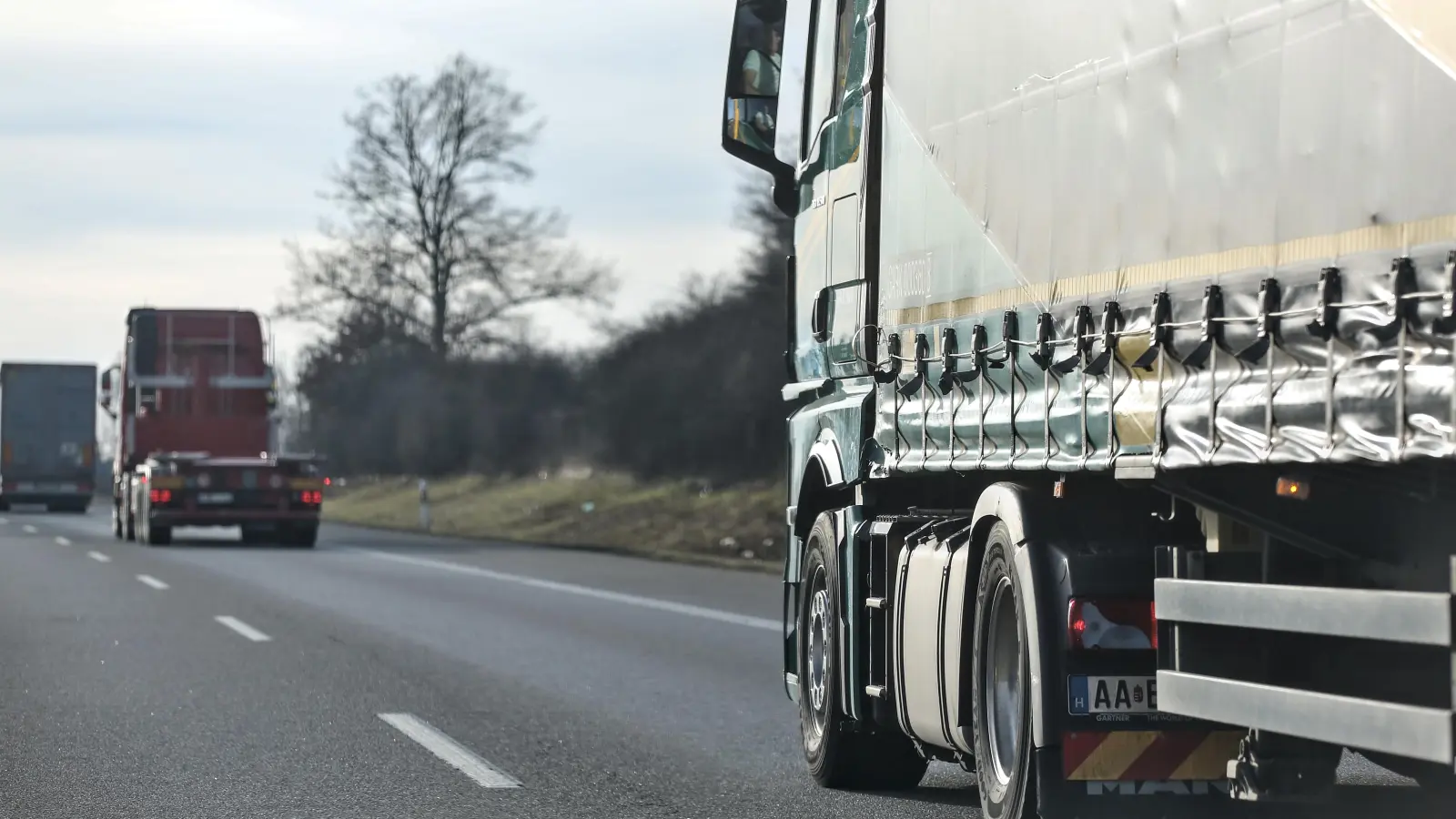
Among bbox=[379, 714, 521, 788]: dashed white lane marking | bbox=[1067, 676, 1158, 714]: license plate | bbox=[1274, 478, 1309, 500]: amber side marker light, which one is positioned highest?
bbox=[1274, 478, 1309, 500]: amber side marker light

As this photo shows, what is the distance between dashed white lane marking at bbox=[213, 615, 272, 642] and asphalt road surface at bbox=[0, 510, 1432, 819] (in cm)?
4

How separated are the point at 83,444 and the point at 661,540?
99.3 ft

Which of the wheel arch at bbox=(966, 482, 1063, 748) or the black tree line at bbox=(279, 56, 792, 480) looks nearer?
the wheel arch at bbox=(966, 482, 1063, 748)

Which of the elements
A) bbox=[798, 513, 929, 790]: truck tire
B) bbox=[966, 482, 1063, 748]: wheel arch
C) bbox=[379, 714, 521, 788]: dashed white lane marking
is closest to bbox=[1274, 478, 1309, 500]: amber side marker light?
bbox=[966, 482, 1063, 748]: wheel arch

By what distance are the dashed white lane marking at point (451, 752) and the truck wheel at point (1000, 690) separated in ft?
8.02

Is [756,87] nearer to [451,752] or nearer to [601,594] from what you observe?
[451,752]

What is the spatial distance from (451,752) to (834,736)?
1898 mm

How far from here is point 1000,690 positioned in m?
6.53

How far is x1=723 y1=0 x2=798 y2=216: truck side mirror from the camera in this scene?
9578 mm

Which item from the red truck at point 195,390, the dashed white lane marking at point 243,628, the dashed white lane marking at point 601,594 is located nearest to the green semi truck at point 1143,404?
the dashed white lane marking at point 243,628

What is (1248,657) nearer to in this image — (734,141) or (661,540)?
(734,141)

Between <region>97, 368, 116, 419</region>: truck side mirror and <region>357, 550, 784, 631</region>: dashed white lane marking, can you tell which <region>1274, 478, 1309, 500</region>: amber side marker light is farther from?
<region>97, 368, 116, 419</region>: truck side mirror

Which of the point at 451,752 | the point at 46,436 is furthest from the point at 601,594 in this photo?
the point at 46,436

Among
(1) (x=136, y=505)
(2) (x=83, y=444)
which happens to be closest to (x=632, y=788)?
(1) (x=136, y=505)
